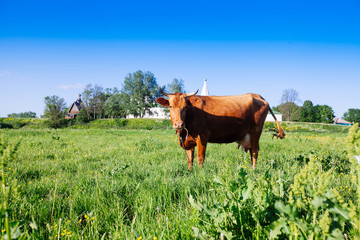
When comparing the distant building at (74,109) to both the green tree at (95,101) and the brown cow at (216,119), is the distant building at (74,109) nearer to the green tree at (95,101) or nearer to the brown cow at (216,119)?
the green tree at (95,101)

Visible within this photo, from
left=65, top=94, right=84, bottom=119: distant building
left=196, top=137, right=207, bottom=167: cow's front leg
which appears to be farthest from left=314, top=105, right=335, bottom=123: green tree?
left=196, top=137, right=207, bottom=167: cow's front leg

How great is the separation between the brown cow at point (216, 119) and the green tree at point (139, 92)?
65.3 meters

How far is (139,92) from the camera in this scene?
71.1 meters

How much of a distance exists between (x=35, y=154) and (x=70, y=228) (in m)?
5.90

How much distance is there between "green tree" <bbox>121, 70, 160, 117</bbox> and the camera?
70.5m

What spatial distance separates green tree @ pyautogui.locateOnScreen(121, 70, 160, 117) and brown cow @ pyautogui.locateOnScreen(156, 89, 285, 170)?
65.3 meters

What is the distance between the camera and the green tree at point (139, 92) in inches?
2776

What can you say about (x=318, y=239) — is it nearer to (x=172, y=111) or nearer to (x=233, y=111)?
(x=172, y=111)

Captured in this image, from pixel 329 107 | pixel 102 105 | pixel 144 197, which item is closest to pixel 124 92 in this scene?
pixel 102 105

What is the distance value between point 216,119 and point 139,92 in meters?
68.6

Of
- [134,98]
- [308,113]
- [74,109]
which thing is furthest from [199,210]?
[308,113]

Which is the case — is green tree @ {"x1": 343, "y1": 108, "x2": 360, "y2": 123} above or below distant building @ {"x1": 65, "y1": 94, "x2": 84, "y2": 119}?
below

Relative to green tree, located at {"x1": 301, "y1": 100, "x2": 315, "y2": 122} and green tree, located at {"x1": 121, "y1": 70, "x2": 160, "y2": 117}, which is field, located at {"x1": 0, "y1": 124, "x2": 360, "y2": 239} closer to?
green tree, located at {"x1": 121, "y1": 70, "x2": 160, "y2": 117}

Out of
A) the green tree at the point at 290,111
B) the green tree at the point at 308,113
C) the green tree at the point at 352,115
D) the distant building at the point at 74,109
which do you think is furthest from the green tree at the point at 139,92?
the green tree at the point at 352,115
